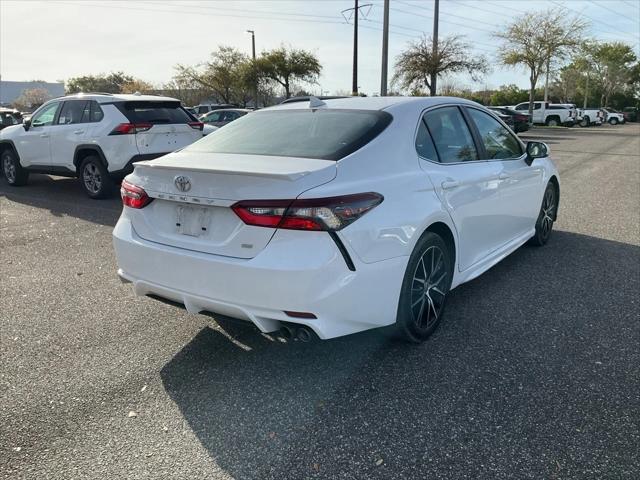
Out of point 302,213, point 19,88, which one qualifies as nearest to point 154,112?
point 302,213

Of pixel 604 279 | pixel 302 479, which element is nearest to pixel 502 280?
pixel 604 279

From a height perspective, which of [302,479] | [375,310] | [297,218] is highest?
[297,218]

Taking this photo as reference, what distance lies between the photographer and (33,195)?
9844mm

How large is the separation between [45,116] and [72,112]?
2.99 feet

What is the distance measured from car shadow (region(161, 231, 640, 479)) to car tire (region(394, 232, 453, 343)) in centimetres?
13

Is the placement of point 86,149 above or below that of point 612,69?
below

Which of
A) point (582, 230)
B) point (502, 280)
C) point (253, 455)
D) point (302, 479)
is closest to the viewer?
point (302, 479)

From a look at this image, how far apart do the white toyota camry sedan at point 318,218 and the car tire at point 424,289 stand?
0.04ft

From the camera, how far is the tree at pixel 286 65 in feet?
138

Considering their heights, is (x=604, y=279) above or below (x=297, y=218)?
below

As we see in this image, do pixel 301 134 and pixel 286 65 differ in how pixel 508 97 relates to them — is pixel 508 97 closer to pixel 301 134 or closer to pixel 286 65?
pixel 286 65

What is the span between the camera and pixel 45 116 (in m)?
9.87

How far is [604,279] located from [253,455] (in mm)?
3798

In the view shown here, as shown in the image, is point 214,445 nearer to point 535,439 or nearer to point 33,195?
point 535,439
